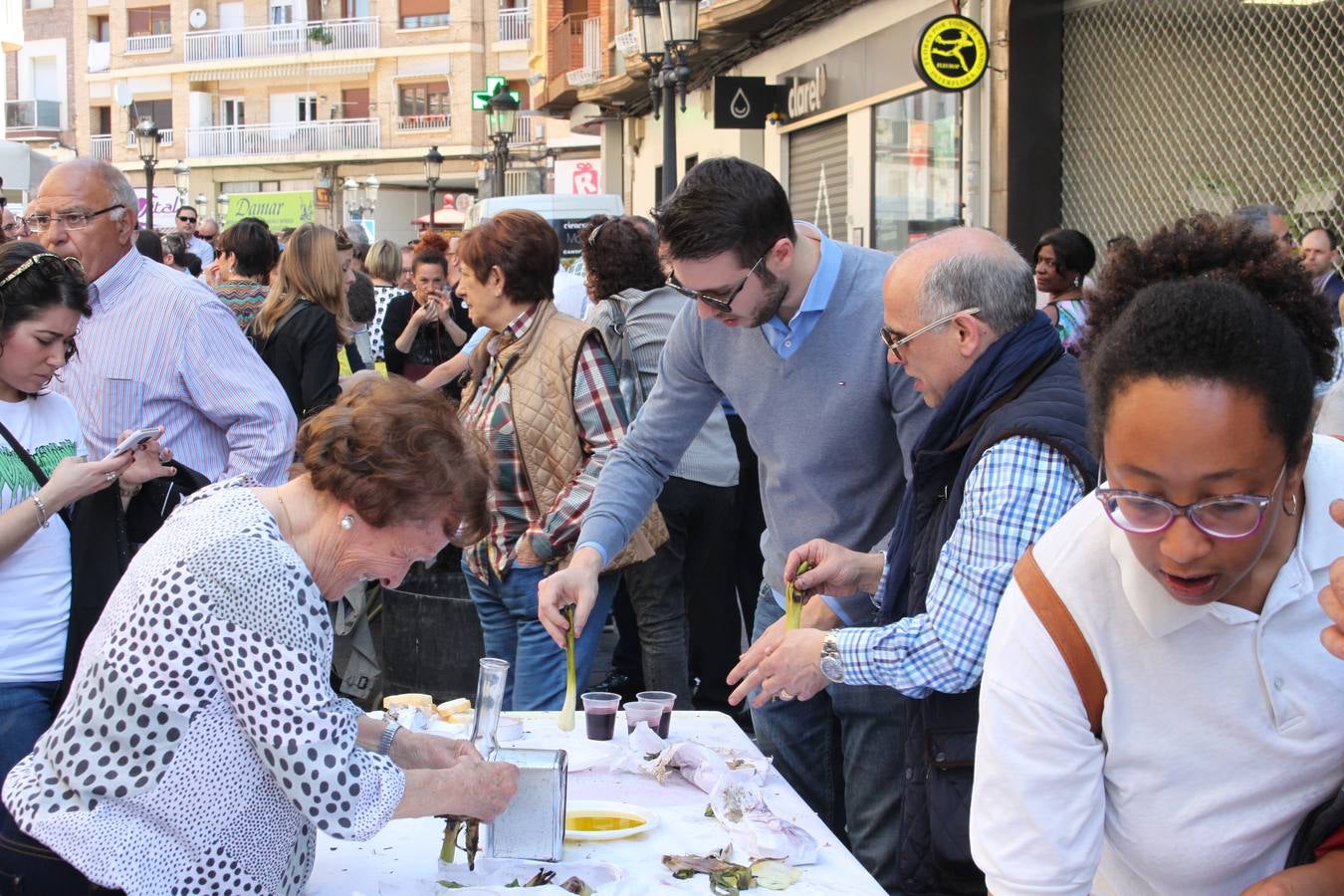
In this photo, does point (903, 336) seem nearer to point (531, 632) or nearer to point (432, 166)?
point (531, 632)

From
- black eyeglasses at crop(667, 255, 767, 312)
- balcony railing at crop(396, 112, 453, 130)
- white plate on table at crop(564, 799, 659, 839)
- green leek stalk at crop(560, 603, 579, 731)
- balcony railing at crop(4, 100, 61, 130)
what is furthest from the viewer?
balcony railing at crop(4, 100, 61, 130)

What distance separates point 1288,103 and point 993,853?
305 inches

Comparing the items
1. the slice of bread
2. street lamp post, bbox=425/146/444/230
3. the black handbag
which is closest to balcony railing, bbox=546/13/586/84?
street lamp post, bbox=425/146/444/230

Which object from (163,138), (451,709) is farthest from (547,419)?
(163,138)

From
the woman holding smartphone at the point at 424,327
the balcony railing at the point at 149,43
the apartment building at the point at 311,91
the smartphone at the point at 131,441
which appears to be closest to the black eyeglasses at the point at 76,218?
the smartphone at the point at 131,441

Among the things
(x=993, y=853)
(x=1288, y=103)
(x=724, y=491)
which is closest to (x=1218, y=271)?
(x=993, y=853)

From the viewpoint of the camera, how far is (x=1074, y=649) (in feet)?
5.97

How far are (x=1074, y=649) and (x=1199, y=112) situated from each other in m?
8.41

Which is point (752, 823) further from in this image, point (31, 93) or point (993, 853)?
point (31, 93)

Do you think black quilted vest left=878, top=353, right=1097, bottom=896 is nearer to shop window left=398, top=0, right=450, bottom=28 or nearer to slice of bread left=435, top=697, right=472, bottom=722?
slice of bread left=435, top=697, right=472, bottom=722

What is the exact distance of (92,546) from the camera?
3648 millimetres

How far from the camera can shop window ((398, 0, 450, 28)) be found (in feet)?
140

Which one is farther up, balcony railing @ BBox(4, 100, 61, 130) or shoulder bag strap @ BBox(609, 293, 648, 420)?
balcony railing @ BBox(4, 100, 61, 130)

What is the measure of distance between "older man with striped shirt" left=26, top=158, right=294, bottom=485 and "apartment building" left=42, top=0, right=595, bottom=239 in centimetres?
3782
